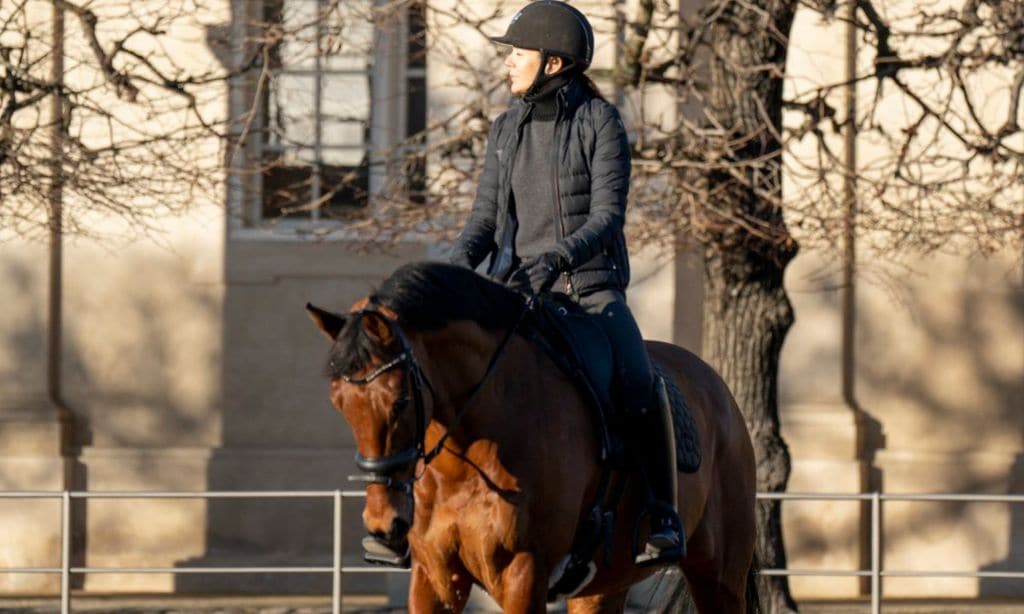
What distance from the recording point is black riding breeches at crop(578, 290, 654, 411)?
235 inches

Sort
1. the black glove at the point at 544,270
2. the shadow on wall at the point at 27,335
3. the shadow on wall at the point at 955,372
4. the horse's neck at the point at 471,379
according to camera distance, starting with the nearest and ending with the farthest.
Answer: the horse's neck at the point at 471,379
the black glove at the point at 544,270
the shadow on wall at the point at 955,372
the shadow on wall at the point at 27,335

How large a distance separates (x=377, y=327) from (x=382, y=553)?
68 cm

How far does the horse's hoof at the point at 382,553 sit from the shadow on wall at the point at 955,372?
9.37 m

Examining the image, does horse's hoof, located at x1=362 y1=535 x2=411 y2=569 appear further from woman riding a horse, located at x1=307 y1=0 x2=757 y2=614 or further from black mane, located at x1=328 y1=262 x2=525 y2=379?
black mane, located at x1=328 y1=262 x2=525 y2=379

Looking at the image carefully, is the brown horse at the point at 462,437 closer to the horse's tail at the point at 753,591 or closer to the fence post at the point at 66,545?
the horse's tail at the point at 753,591

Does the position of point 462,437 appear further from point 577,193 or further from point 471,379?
point 577,193

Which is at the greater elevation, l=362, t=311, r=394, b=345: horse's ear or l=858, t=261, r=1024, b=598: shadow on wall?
l=362, t=311, r=394, b=345: horse's ear

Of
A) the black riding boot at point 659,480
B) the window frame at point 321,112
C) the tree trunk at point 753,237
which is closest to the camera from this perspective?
the black riding boot at point 659,480

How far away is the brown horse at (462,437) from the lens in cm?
489

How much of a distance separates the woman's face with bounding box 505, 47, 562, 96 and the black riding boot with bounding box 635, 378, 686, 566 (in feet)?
3.55

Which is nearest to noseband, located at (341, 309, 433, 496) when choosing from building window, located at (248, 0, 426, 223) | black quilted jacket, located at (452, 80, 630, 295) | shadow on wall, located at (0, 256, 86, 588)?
black quilted jacket, located at (452, 80, 630, 295)

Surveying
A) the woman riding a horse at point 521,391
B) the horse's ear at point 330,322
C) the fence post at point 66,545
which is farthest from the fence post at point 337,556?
the horse's ear at point 330,322

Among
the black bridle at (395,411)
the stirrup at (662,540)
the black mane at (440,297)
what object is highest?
the black mane at (440,297)

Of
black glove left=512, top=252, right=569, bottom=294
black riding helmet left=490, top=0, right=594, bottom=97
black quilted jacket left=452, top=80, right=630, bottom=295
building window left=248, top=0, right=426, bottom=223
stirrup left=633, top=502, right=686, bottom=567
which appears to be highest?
building window left=248, top=0, right=426, bottom=223
